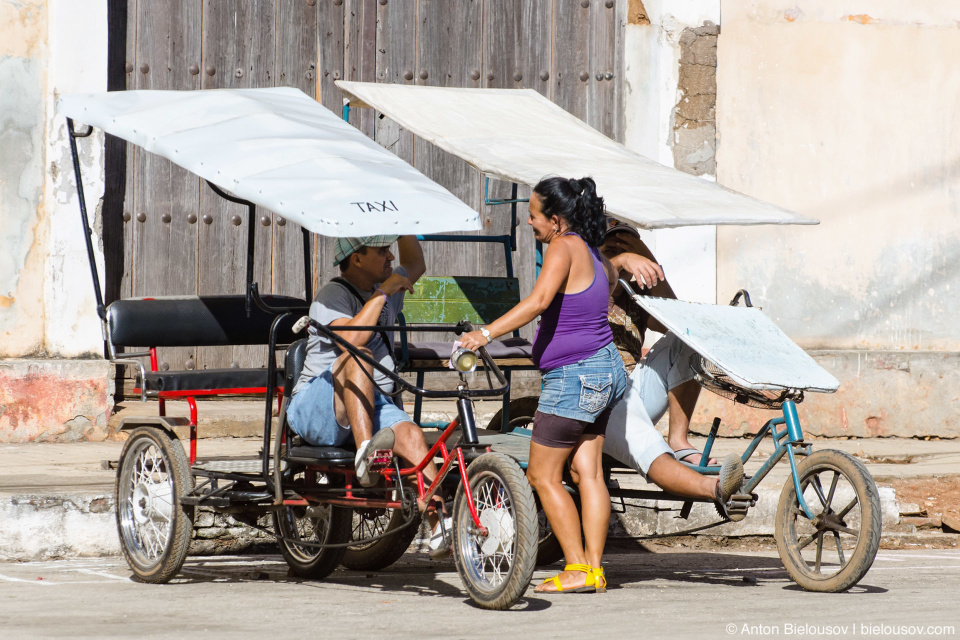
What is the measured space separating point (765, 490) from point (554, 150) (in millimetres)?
2202

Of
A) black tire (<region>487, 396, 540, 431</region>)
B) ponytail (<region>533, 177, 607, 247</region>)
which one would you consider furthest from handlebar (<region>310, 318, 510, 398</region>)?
black tire (<region>487, 396, 540, 431</region>)

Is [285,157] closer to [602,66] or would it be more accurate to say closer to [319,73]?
[319,73]

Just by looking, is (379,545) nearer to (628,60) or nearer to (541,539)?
(541,539)

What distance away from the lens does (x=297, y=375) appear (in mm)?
5281

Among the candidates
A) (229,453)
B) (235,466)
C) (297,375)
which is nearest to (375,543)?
(235,466)

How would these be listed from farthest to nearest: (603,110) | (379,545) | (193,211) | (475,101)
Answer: (603,110), (193,211), (475,101), (379,545)

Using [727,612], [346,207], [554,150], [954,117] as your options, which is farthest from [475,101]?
[954,117]

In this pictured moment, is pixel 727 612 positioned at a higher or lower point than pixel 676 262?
lower

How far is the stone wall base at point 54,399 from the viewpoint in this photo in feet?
25.2

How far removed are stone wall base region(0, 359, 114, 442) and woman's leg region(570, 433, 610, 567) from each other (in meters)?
3.84

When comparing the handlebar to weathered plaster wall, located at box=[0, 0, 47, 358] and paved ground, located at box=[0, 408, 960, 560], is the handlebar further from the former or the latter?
weathered plaster wall, located at box=[0, 0, 47, 358]

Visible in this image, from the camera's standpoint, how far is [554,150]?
20.0ft

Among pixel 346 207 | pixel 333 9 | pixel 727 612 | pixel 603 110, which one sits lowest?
pixel 727 612

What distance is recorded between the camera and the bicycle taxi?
15.4ft
